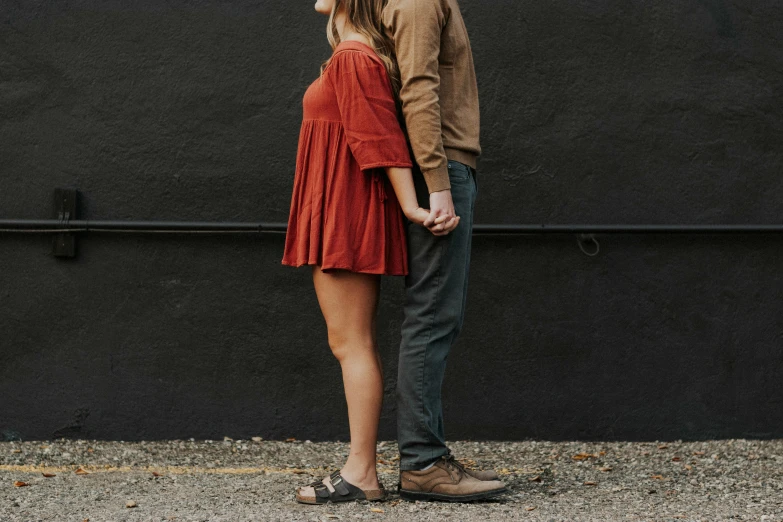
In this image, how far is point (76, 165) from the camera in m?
4.30

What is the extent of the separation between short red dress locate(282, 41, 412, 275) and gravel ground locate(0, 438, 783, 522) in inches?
33.9

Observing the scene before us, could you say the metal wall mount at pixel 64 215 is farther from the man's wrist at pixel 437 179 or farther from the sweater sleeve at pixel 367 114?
the man's wrist at pixel 437 179

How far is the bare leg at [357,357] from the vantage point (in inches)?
126

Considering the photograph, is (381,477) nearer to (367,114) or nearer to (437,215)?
(437,215)

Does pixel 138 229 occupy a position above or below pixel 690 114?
below

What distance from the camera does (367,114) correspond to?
9.97ft

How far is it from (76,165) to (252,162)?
809mm

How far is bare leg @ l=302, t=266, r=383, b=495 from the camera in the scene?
320cm

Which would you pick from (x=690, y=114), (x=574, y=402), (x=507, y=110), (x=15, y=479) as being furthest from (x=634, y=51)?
(x=15, y=479)

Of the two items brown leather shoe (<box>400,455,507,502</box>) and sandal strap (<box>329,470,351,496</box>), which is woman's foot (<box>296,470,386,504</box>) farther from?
brown leather shoe (<box>400,455,507,502</box>)

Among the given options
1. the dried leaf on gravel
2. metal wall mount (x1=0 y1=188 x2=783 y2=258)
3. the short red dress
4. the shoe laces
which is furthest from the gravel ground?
metal wall mount (x1=0 y1=188 x2=783 y2=258)

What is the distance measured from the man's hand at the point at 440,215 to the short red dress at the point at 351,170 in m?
0.15

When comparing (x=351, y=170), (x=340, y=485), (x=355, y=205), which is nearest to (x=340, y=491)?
(x=340, y=485)

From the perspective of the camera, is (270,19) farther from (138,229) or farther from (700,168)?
(700,168)
